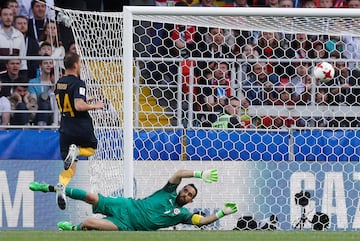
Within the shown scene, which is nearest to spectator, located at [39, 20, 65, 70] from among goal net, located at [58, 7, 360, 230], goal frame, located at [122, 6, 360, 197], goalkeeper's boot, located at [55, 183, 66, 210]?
goal net, located at [58, 7, 360, 230]

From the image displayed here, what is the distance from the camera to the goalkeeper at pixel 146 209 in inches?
457

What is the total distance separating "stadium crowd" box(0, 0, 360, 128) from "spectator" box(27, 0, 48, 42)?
2.68 feet

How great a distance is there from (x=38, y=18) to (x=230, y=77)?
3.52m

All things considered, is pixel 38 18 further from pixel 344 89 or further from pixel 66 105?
pixel 344 89

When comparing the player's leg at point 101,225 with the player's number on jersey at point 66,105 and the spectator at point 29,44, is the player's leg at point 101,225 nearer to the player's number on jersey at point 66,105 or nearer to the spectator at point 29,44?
the player's number on jersey at point 66,105

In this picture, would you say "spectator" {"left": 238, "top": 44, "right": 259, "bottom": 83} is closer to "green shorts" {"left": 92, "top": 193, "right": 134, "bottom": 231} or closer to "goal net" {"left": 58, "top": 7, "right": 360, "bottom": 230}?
"goal net" {"left": 58, "top": 7, "right": 360, "bottom": 230}

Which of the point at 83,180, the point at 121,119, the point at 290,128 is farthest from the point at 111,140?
the point at 290,128

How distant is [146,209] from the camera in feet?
39.1

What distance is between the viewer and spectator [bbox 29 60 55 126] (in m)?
15.2

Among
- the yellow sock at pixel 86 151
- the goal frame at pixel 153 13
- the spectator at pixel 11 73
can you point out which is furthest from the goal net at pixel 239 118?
the spectator at pixel 11 73

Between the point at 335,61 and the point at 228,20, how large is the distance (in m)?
1.95

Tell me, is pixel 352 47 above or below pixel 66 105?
above

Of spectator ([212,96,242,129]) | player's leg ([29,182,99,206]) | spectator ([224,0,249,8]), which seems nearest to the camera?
player's leg ([29,182,99,206])

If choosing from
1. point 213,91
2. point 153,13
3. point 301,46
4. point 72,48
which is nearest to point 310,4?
point 301,46
